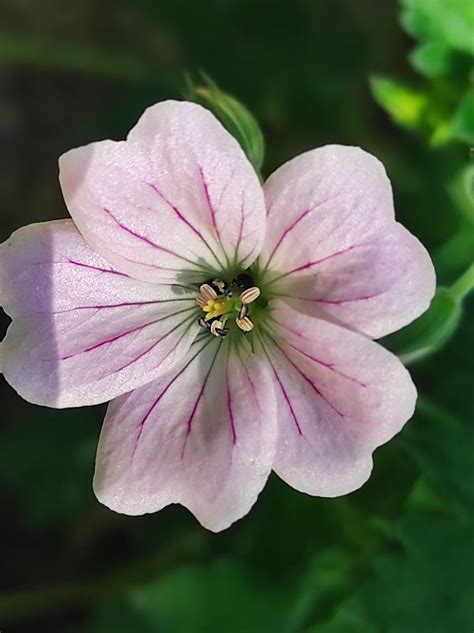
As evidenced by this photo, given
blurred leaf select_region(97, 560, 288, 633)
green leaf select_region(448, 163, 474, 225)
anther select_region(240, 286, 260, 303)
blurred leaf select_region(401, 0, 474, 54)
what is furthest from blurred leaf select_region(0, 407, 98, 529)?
blurred leaf select_region(401, 0, 474, 54)

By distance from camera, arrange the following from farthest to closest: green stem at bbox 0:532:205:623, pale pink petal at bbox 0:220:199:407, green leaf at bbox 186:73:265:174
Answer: green stem at bbox 0:532:205:623
green leaf at bbox 186:73:265:174
pale pink petal at bbox 0:220:199:407

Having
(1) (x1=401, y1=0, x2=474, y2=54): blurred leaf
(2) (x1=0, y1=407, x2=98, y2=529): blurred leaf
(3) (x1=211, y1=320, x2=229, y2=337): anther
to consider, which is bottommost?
(2) (x1=0, y1=407, x2=98, y2=529): blurred leaf

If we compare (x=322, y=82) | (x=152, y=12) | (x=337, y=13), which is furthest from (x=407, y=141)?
(x=152, y=12)

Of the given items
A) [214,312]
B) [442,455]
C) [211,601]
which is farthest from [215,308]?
[211,601]

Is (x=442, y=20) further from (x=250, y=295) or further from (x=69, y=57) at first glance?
(x=69, y=57)

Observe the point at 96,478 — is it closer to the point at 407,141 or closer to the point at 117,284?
the point at 117,284

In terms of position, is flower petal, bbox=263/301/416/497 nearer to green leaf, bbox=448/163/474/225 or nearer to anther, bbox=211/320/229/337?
anther, bbox=211/320/229/337

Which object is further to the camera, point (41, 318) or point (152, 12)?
point (152, 12)
